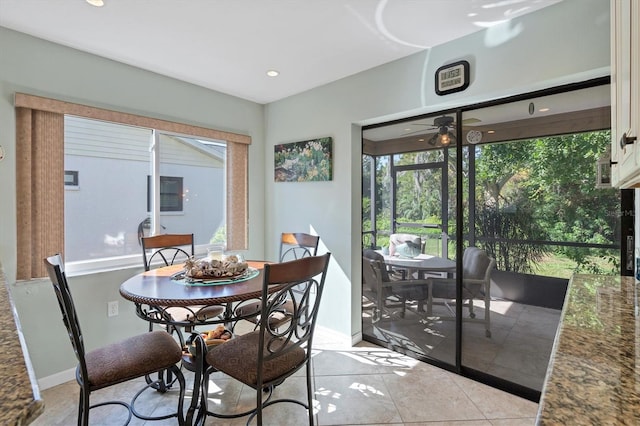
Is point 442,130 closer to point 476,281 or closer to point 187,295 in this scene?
point 476,281

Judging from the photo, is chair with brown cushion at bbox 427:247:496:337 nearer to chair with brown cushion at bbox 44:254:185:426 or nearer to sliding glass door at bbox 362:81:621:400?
sliding glass door at bbox 362:81:621:400

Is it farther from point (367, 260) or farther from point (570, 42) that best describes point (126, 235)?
point (570, 42)

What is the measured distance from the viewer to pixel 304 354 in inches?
71.2

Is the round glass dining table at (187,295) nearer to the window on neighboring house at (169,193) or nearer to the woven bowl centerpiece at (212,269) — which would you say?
the woven bowl centerpiece at (212,269)

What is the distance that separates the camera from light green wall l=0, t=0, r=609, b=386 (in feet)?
6.35

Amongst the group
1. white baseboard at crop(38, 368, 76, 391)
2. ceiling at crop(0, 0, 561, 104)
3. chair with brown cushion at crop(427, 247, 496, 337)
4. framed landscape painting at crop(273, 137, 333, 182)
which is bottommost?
white baseboard at crop(38, 368, 76, 391)

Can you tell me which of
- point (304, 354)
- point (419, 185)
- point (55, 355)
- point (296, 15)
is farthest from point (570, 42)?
point (55, 355)

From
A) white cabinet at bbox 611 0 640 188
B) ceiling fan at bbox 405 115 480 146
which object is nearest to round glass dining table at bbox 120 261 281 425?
white cabinet at bbox 611 0 640 188

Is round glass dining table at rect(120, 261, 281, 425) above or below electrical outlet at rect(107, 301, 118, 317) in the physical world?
above

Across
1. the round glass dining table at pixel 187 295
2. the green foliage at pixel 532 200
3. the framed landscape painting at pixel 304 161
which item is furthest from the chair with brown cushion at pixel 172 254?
the green foliage at pixel 532 200

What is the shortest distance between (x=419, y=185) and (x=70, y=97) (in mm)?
2865

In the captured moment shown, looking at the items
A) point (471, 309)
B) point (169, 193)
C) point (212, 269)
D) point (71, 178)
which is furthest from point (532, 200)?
point (71, 178)

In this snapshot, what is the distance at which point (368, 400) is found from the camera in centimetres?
213

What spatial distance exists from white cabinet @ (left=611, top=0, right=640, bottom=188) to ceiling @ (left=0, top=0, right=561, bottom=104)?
1.02 m
